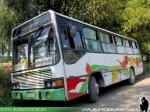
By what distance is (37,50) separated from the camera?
337 inches

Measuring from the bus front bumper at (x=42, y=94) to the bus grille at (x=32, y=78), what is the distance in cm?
15

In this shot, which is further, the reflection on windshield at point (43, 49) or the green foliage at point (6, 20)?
the green foliage at point (6, 20)

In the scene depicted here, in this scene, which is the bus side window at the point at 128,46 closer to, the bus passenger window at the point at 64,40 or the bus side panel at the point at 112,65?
the bus side panel at the point at 112,65

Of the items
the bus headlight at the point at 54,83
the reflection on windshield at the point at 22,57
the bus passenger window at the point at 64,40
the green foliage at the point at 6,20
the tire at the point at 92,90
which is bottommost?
the tire at the point at 92,90

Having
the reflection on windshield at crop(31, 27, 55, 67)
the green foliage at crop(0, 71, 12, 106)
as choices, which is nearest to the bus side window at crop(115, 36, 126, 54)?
the green foliage at crop(0, 71, 12, 106)

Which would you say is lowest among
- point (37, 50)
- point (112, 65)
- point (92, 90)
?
point (92, 90)

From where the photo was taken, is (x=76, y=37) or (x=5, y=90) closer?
(x=76, y=37)

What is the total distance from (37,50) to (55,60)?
858 millimetres

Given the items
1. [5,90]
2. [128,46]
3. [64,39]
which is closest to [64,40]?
[64,39]

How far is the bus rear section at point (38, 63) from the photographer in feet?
25.9

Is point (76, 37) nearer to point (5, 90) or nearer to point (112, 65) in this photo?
point (5, 90)

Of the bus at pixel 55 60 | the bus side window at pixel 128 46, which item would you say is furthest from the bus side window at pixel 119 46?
the bus at pixel 55 60

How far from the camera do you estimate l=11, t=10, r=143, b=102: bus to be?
26.2 ft

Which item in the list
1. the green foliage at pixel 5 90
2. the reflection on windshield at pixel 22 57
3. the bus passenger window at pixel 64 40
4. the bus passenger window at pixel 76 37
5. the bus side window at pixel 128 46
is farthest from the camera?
the bus side window at pixel 128 46
